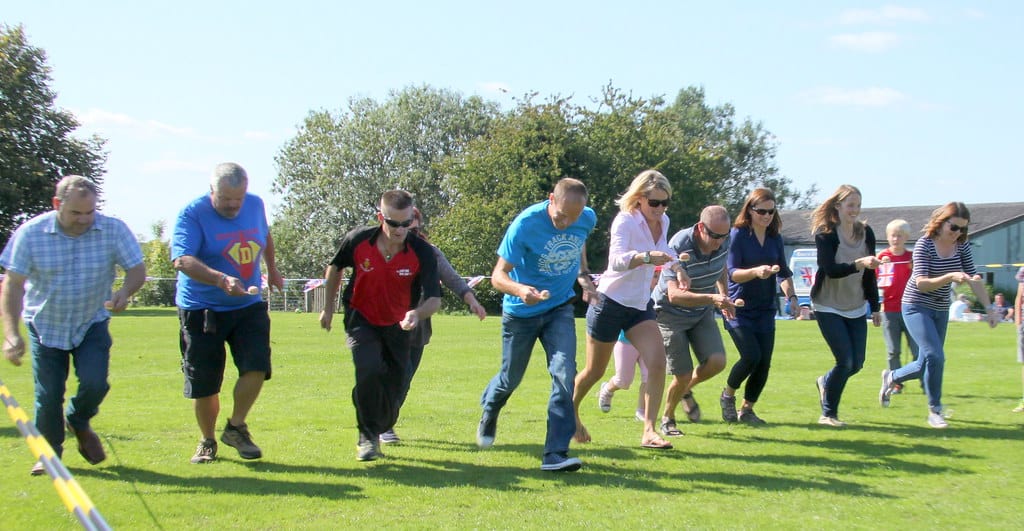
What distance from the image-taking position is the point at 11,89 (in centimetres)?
4556

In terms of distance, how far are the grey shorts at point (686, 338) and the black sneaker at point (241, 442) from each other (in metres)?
3.38

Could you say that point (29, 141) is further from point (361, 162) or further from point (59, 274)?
point (59, 274)

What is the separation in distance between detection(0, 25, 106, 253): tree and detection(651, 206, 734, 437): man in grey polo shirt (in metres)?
42.0

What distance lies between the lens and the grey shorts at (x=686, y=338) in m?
8.21

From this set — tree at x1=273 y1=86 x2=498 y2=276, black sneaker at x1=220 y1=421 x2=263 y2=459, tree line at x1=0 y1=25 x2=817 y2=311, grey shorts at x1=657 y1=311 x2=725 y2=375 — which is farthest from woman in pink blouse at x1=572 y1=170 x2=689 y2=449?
tree at x1=273 y1=86 x2=498 y2=276

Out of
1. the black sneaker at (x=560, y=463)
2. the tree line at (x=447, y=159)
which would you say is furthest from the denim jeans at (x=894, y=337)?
the tree line at (x=447, y=159)

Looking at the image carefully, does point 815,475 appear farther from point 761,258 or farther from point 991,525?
point 761,258

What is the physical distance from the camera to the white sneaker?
334 inches

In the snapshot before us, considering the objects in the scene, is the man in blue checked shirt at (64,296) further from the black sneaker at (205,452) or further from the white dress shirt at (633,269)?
the white dress shirt at (633,269)

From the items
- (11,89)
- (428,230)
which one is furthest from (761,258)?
(428,230)

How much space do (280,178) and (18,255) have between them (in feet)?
215

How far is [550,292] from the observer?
6.85 meters

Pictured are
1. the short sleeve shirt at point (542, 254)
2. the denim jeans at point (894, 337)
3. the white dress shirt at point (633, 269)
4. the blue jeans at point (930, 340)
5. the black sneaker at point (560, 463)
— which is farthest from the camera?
the denim jeans at point (894, 337)

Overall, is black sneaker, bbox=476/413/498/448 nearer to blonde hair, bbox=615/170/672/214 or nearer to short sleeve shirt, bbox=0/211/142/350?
blonde hair, bbox=615/170/672/214
